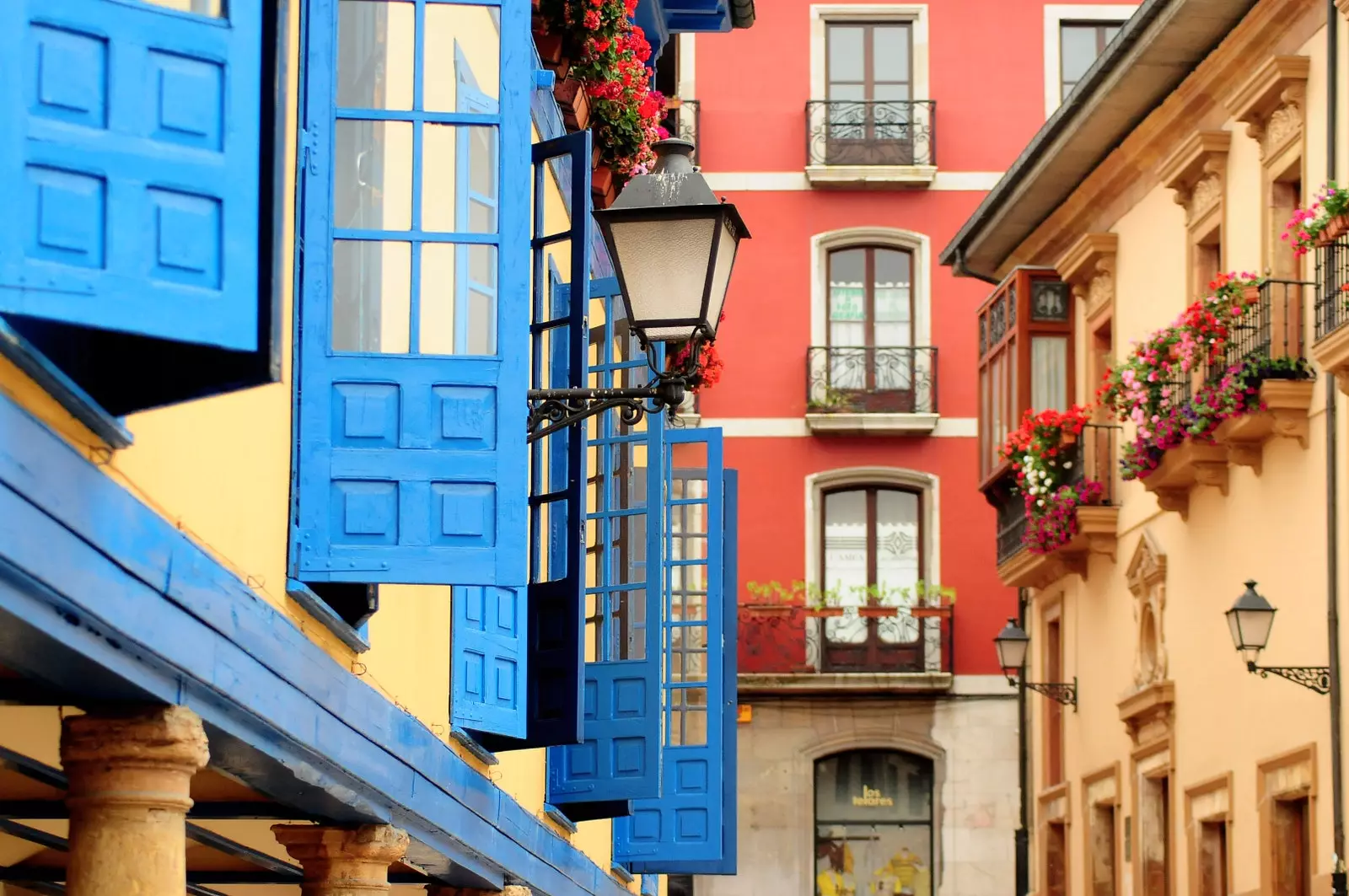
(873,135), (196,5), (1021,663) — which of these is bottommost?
(196,5)

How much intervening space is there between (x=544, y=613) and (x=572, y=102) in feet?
12.0

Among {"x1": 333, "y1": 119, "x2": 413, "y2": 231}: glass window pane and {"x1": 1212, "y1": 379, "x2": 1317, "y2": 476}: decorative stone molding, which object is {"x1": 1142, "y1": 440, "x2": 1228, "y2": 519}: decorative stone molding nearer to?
{"x1": 1212, "y1": 379, "x2": 1317, "y2": 476}: decorative stone molding

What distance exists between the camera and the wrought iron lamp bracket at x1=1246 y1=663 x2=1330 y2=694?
17270 mm

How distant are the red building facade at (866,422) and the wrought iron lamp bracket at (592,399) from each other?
24.8 m

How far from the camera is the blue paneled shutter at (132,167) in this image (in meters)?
4.63

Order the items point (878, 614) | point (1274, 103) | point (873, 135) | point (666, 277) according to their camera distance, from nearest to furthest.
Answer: point (666, 277), point (1274, 103), point (878, 614), point (873, 135)

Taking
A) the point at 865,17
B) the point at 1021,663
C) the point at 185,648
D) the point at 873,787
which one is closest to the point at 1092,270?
the point at 1021,663

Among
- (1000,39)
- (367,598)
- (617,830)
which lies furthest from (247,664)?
(1000,39)

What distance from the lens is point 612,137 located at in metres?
14.1

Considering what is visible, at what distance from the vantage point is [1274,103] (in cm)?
1895

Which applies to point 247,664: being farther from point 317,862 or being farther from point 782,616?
point 782,616

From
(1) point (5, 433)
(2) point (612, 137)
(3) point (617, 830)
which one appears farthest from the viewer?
(3) point (617, 830)

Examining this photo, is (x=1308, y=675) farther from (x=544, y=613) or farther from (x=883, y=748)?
(x=883, y=748)

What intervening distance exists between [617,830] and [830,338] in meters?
18.9
